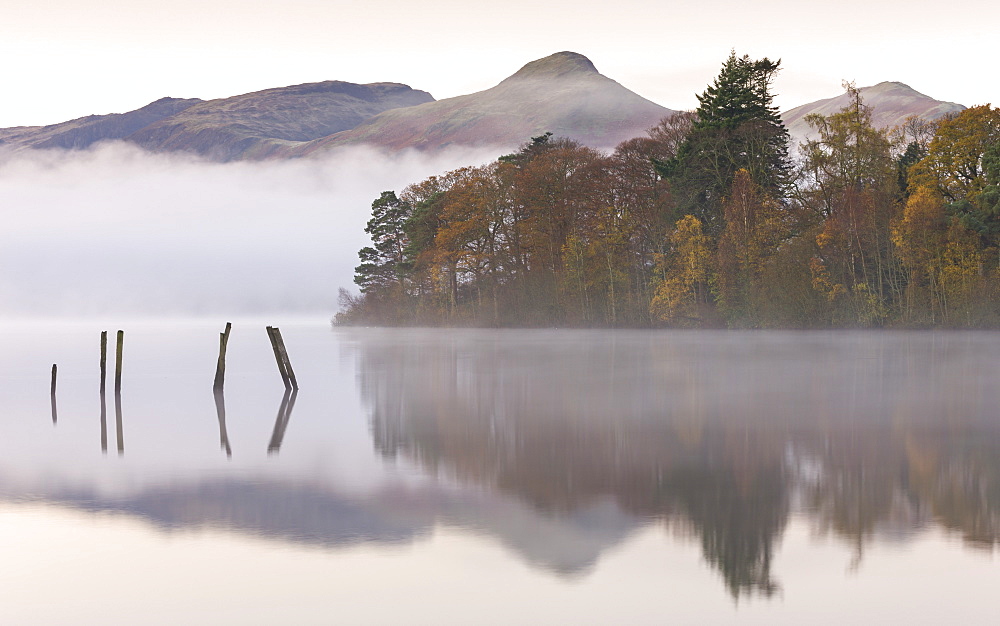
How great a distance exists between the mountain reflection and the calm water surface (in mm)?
71

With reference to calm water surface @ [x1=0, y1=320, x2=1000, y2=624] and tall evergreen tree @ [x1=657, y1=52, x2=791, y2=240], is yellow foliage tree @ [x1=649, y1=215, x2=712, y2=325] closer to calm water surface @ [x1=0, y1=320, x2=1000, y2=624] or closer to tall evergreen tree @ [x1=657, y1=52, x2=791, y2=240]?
tall evergreen tree @ [x1=657, y1=52, x2=791, y2=240]

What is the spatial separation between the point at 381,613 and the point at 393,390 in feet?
65.8

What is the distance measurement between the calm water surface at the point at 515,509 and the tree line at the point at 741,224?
107 feet

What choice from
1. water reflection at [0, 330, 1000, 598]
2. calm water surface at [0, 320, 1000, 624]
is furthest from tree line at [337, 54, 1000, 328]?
calm water surface at [0, 320, 1000, 624]

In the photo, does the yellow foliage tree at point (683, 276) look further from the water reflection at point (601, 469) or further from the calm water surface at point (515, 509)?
the calm water surface at point (515, 509)

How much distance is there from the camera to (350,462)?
1438 cm

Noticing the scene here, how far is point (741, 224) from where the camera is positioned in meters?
59.2

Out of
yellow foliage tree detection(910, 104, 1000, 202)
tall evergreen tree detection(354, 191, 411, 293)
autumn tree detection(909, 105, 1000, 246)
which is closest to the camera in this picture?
autumn tree detection(909, 105, 1000, 246)

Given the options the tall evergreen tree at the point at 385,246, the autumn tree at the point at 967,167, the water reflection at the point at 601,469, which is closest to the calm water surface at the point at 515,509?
the water reflection at the point at 601,469

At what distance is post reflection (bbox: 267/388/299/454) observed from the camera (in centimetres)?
1658

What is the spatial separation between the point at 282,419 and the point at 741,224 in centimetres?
4336

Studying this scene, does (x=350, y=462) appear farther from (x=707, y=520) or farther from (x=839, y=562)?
(x=839, y=562)

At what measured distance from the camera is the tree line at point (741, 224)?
53.4 m

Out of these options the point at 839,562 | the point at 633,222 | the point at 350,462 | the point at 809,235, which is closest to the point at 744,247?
the point at 809,235
